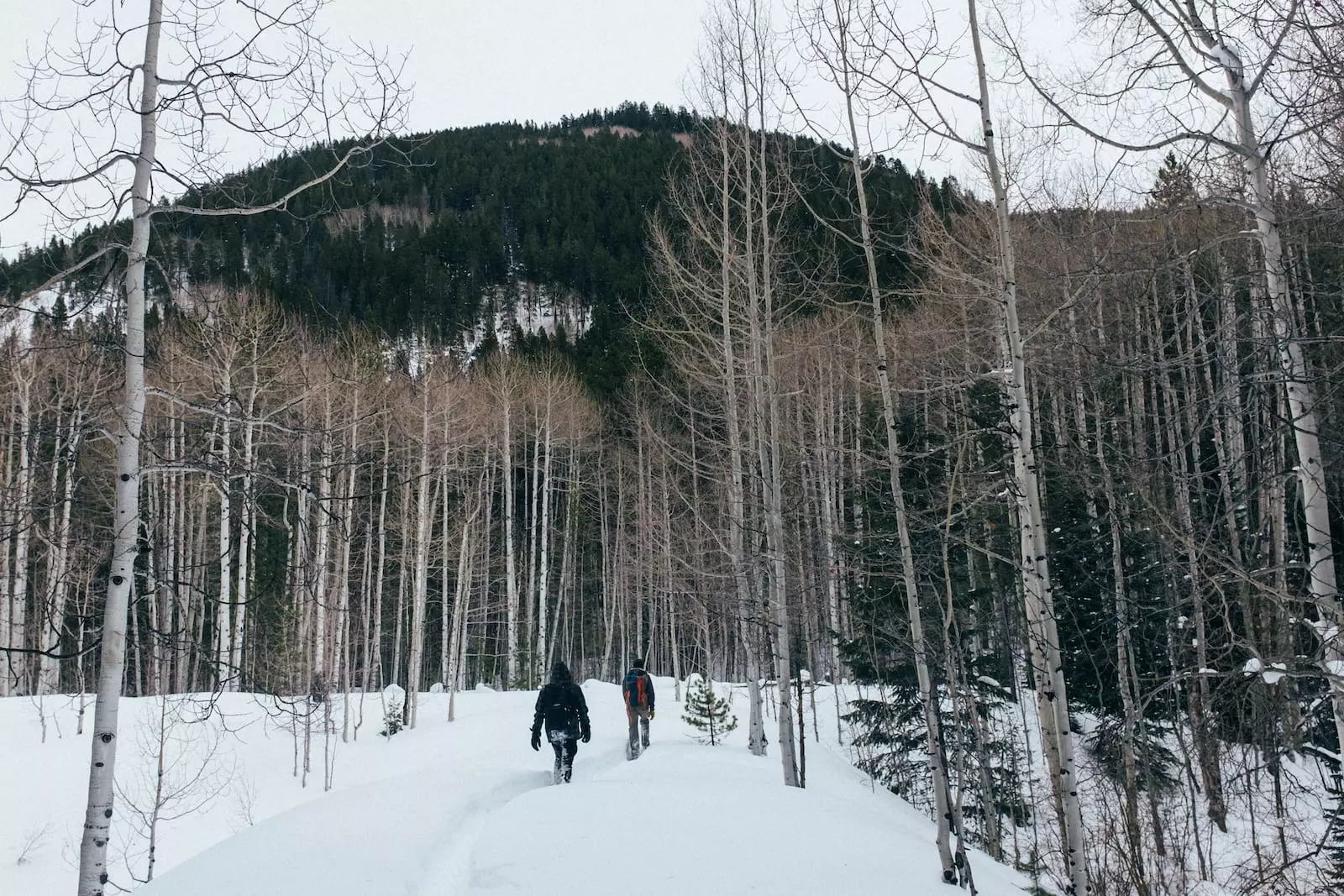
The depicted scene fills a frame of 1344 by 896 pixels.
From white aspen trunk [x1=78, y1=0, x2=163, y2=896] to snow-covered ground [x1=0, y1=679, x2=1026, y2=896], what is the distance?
59 cm

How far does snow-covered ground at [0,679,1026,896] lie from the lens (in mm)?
6070

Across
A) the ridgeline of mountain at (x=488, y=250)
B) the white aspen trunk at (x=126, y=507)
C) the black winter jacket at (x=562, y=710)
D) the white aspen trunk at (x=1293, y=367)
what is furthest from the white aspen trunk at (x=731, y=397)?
the ridgeline of mountain at (x=488, y=250)

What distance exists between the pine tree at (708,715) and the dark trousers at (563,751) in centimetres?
457

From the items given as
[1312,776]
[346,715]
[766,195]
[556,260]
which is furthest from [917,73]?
[556,260]

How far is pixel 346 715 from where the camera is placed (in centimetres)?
1956

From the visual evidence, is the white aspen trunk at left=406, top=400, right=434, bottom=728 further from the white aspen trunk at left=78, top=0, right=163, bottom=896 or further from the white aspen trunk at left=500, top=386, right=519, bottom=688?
the white aspen trunk at left=78, top=0, right=163, bottom=896

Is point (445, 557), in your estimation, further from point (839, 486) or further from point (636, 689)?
point (839, 486)

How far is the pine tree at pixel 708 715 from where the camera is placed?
15578 mm

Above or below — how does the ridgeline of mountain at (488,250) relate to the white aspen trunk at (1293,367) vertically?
above

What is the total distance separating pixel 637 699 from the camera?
1295cm

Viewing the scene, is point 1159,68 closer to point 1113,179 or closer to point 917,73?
point 1113,179

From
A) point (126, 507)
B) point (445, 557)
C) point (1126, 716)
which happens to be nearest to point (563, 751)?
point (126, 507)

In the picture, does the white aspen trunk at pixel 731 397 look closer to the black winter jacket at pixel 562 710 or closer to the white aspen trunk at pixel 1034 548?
the black winter jacket at pixel 562 710

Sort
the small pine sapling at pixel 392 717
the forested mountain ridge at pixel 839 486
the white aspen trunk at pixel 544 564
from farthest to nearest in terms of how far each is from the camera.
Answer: the white aspen trunk at pixel 544 564 → the small pine sapling at pixel 392 717 → the forested mountain ridge at pixel 839 486
